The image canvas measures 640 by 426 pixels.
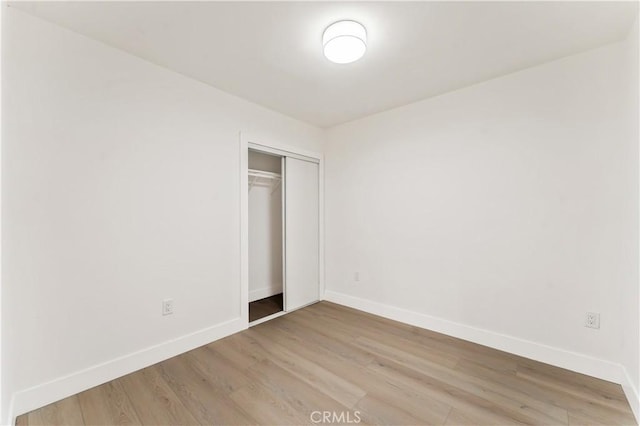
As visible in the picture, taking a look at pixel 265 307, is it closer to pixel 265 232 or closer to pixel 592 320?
pixel 265 232

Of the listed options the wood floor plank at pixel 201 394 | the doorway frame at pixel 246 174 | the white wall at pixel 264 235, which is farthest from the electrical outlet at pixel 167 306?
the white wall at pixel 264 235

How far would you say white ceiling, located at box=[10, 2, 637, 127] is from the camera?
1620 mm

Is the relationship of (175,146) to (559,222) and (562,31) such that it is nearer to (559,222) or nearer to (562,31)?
(562,31)

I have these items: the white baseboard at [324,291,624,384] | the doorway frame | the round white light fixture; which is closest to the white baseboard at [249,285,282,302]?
the doorway frame

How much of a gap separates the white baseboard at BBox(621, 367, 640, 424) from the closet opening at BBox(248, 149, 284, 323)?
3.08 metres

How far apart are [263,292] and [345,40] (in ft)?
10.8

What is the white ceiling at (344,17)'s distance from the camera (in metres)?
1.62

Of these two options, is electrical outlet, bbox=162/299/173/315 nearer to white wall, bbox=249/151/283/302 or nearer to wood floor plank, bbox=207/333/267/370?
wood floor plank, bbox=207/333/267/370

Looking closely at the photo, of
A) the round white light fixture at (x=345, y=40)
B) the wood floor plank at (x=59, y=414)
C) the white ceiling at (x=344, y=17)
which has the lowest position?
the wood floor plank at (x=59, y=414)

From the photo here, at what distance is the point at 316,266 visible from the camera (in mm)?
3748

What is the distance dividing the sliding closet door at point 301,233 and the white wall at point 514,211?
2.42ft

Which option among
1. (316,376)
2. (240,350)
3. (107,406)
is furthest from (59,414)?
(316,376)

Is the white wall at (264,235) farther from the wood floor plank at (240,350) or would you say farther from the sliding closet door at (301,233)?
the wood floor plank at (240,350)

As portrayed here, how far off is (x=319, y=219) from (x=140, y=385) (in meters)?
2.53
